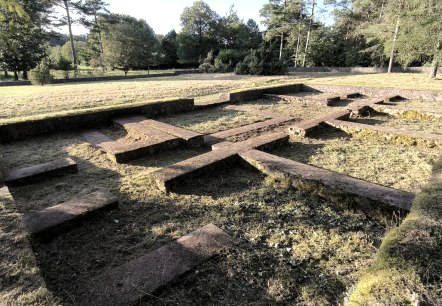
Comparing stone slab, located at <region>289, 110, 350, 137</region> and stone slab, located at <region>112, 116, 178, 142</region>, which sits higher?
stone slab, located at <region>289, 110, 350, 137</region>

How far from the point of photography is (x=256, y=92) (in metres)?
11.5

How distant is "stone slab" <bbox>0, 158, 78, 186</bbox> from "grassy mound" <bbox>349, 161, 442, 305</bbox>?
173 inches

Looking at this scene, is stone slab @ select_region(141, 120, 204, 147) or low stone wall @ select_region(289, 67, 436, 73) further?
low stone wall @ select_region(289, 67, 436, 73)

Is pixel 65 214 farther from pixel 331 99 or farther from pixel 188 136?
pixel 331 99

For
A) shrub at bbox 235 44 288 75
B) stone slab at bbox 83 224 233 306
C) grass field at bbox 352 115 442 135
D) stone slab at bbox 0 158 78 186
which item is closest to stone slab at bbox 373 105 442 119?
Result: grass field at bbox 352 115 442 135

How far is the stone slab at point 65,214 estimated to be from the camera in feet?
9.30

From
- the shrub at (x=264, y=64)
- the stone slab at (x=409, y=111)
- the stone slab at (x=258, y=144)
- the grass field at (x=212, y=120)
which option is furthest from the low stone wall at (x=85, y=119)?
the shrub at (x=264, y=64)

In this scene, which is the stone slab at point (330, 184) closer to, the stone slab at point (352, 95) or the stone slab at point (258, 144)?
the stone slab at point (258, 144)

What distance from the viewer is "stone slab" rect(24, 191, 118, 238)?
112 inches

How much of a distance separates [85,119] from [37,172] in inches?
143

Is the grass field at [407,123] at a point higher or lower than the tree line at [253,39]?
lower

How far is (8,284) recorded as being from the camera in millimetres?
1784

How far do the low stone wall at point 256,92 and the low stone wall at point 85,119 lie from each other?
2.01 m

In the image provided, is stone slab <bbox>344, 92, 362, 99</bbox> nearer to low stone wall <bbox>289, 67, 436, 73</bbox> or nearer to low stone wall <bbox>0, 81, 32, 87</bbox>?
low stone wall <bbox>289, 67, 436, 73</bbox>
